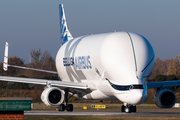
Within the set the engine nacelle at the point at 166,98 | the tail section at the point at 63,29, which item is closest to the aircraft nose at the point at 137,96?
the engine nacelle at the point at 166,98

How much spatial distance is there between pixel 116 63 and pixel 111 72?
0.87 metres

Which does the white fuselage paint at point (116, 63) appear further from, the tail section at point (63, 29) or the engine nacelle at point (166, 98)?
the tail section at point (63, 29)

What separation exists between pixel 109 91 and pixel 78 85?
3697mm

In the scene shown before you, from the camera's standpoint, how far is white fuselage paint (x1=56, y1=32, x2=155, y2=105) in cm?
2578

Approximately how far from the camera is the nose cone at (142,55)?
85.5ft

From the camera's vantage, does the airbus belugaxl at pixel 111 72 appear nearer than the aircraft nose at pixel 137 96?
No

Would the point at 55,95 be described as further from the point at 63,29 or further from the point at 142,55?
the point at 63,29

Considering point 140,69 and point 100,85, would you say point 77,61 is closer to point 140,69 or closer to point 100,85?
point 100,85

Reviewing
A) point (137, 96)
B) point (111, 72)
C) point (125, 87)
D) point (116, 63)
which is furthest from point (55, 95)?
point (137, 96)

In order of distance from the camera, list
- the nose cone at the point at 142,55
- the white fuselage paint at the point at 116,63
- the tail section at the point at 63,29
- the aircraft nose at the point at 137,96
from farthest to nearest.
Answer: the tail section at the point at 63,29, the nose cone at the point at 142,55, the white fuselage paint at the point at 116,63, the aircraft nose at the point at 137,96

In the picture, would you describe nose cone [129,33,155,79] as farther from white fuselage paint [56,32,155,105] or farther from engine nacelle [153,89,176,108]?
engine nacelle [153,89,176,108]

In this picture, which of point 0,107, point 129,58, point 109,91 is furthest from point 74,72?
point 0,107

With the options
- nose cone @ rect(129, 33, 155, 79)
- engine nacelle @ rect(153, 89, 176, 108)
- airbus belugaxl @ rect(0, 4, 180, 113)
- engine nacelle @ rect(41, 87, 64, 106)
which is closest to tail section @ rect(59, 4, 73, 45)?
airbus belugaxl @ rect(0, 4, 180, 113)

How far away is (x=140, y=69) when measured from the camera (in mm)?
26000
